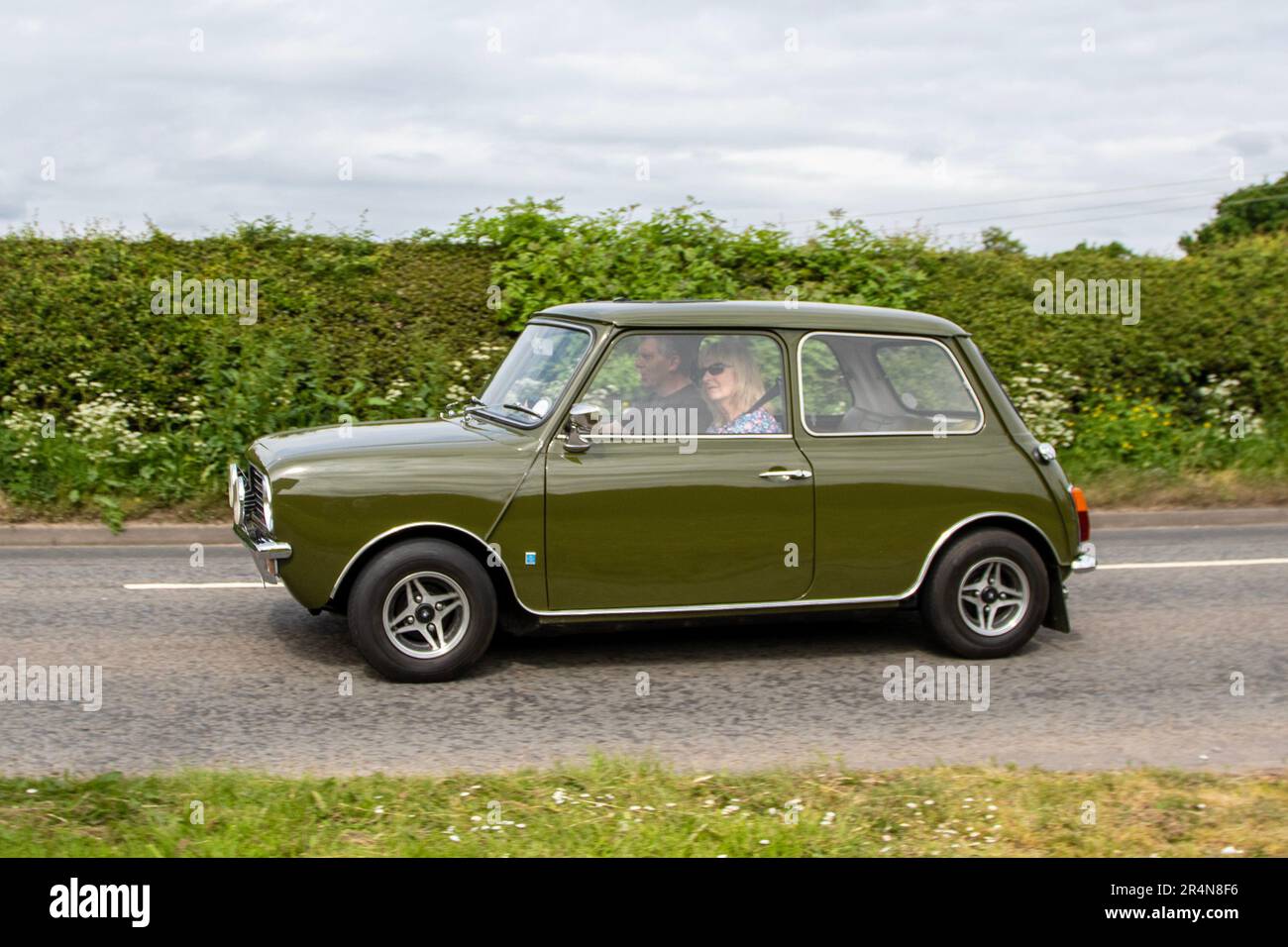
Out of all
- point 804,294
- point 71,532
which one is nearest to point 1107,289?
point 804,294

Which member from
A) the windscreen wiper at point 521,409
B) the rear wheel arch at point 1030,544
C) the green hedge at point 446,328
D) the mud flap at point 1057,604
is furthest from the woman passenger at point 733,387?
the green hedge at point 446,328

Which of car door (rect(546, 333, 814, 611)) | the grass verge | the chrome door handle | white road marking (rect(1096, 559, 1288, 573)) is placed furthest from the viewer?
white road marking (rect(1096, 559, 1288, 573))

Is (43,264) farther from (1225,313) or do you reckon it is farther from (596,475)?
(1225,313)

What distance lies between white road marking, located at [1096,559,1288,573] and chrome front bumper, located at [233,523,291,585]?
6.36m

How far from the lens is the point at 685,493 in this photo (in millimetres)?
7301

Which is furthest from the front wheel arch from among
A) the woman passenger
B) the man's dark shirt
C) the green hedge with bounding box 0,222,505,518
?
the green hedge with bounding box 0,222,505,518

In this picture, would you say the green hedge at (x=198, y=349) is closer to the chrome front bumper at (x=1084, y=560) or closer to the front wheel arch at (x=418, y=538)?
the front wheel arch at (x=418, y=538)

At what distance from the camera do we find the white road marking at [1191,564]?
10930mm

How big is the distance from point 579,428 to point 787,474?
1.10 metres

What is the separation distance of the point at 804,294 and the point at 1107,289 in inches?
137

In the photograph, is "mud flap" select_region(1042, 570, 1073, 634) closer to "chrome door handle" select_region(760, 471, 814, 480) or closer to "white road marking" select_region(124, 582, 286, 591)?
"chrome door handle" select_region(760, 471, 814, 480)

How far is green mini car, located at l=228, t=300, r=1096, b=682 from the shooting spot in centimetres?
707

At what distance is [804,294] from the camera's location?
Result: 1565cm

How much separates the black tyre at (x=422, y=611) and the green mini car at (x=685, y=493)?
11mm
